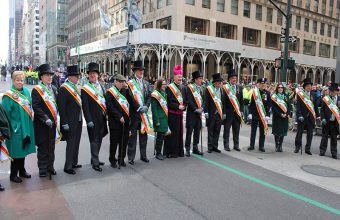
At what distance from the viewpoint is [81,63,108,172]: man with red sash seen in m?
6.72

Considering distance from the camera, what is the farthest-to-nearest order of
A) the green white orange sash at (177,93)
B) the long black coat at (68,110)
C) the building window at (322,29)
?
the building window at (322,29) → the green white orange sash at (177,93) → the long black coat at (68,110)

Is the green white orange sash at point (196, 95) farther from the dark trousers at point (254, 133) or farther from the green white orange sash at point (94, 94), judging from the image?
the green white orange sash at point (94, 94)

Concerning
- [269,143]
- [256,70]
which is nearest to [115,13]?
[256,70]

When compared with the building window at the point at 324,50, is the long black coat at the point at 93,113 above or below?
below

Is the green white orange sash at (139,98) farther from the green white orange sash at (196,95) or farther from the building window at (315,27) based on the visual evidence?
the building window at (315,27)

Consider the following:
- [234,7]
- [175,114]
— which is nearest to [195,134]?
[175,114]

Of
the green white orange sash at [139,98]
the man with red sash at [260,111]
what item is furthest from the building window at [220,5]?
the green white orange sash at [139,98]

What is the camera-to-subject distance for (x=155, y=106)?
783 cm

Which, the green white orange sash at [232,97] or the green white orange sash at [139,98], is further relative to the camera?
the green white orange sash at [232,97]

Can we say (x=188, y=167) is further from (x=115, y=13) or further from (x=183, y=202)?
(x=115, y=13)

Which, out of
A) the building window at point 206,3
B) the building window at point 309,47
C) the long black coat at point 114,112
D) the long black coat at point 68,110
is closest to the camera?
the long black coat at point 68,110

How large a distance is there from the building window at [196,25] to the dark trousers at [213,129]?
1059 inches

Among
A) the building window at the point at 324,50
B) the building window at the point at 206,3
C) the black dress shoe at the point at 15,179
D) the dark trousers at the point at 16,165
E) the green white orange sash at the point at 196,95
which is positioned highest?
the building window at the point at 206,3

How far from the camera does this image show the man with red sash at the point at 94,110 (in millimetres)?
6723
